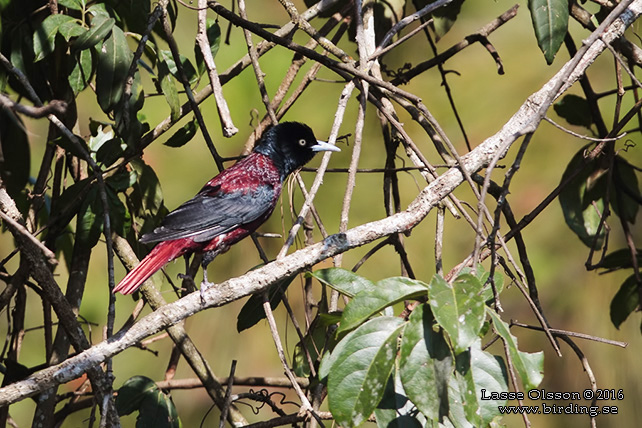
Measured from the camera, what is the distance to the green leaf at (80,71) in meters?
2.39

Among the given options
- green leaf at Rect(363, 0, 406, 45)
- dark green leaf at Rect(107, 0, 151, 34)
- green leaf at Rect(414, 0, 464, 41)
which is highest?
green leaf at Rect(363, 0, 406, 45)

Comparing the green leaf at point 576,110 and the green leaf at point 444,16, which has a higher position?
the green leaf at point 444,16

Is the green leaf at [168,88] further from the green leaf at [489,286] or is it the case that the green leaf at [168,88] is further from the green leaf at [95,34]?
the green leaf at [489,286]

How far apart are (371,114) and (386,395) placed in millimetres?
2433

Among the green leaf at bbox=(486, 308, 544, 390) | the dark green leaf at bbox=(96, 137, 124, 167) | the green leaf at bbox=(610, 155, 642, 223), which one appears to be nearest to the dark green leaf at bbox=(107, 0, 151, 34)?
the dark green leaf at bbox=(96, 137, 124, 167)

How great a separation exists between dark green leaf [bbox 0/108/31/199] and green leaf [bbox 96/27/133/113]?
0.74m

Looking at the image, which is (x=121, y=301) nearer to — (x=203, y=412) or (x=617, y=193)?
(x=203, y=412)

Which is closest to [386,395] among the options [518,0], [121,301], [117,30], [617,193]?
[117,30]

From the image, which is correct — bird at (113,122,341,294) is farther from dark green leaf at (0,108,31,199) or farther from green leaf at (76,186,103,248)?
dark green leaf at (0,108,31,199)

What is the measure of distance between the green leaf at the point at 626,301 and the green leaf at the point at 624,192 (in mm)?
301

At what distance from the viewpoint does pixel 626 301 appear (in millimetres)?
3217

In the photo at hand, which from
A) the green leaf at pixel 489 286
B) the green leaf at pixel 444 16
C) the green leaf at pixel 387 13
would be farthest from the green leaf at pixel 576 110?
the green leaf at pixel 489 286

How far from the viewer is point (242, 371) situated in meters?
3.81

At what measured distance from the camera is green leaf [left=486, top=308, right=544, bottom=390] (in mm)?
1571
